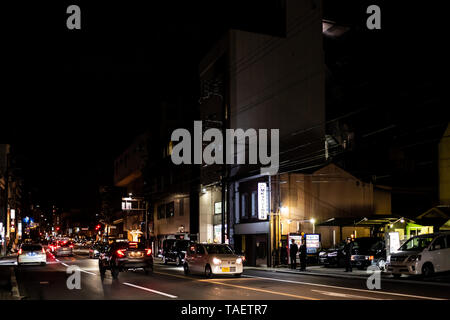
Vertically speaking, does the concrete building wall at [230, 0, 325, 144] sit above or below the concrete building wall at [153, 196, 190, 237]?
above

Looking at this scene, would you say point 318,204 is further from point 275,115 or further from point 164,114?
point 164,114

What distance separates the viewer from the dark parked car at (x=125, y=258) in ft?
82.9

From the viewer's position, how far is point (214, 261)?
81.3 feet

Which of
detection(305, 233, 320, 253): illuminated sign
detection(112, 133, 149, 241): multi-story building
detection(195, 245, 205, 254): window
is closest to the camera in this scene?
detection(195, 245, 205, 254): window

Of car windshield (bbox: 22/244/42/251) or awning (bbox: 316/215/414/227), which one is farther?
car windshield (bbox: 22/244/42/251)

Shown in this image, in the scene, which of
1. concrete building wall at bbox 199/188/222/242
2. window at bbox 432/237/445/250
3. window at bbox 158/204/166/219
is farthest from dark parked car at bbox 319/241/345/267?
window at bbox 158/204/166/219

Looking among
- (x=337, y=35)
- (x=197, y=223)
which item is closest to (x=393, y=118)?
(x=337, y=35)

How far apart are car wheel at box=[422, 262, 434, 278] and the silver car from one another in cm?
855

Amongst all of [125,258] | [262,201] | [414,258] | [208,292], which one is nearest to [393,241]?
[414,258]

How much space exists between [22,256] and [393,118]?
37.8m

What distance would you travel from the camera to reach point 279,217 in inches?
1442

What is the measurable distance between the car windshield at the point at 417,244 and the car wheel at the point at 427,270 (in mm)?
837

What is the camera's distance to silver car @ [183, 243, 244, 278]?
973 inches

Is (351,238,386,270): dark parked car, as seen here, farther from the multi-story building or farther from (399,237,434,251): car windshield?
the multi-story building
